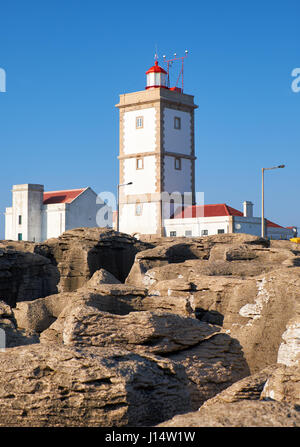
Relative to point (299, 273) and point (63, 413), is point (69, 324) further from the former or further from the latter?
point (299, 273)

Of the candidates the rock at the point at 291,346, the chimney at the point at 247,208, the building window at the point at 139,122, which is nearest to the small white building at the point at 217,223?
the chimney at the point at 247,208

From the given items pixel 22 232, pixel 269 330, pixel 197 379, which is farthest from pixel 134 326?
pixel 22 232

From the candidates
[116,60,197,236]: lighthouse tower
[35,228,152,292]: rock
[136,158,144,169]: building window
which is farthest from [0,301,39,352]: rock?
[136,158,144,169]: building window

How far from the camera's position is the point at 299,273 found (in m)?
10.8

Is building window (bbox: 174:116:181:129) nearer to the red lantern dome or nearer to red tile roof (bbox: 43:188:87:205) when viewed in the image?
the red lantern dome

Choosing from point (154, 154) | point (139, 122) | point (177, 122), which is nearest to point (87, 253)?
point (154, 154)

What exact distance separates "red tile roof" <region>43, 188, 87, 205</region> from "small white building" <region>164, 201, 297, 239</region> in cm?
1040

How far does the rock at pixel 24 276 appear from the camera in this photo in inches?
703

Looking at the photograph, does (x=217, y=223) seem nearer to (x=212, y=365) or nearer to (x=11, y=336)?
(x=11, y=336)

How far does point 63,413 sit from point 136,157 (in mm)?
51668

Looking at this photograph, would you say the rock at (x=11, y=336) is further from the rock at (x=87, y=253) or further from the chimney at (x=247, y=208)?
the chimney at (x=247, y=208)

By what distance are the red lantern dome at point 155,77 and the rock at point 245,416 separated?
5509 cm

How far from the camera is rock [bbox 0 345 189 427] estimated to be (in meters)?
5.81
